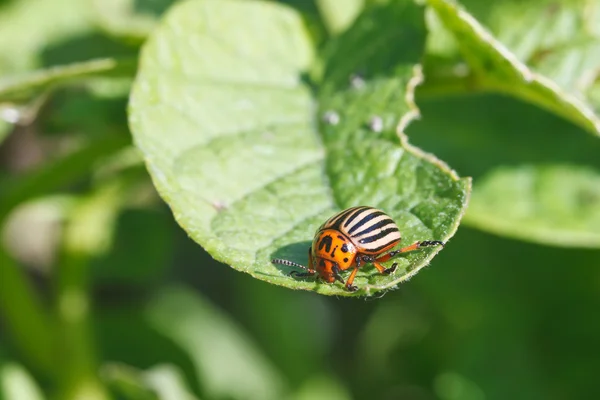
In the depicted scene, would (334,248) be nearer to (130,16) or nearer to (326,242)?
(326,242)

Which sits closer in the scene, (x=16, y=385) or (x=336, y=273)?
(x=336, y=273)

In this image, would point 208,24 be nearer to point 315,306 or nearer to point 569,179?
point 569,179

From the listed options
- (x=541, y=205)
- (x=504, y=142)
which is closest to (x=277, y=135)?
(x=541, y=205)

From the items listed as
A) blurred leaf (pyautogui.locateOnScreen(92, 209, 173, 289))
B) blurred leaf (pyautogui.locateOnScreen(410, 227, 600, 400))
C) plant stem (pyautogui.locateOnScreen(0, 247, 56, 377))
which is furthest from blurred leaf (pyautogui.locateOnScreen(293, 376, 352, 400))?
plant stem (pyautogui.locateOnScreen(0, 247, 56, 377))

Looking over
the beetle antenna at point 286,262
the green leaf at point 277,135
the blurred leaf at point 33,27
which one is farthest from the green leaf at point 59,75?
the blurred leaf at point 33,27

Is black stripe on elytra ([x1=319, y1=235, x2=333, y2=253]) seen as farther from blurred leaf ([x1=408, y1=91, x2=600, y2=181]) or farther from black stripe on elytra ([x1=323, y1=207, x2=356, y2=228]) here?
blurred leaf ([x1=408, y1=91, x2=600, y2=181])
